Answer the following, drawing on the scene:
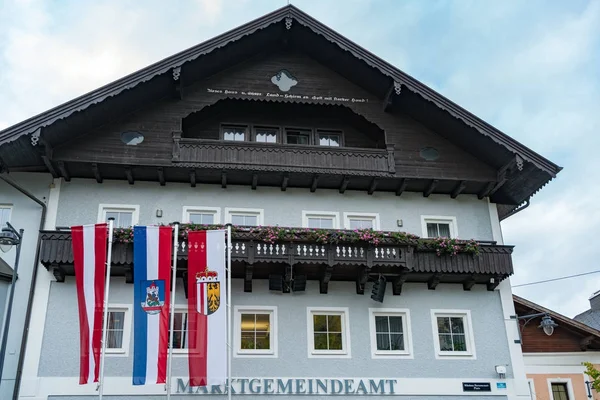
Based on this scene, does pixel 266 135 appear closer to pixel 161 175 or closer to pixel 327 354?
pixel 161 175

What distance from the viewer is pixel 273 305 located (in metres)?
16.9

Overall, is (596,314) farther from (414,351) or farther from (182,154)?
(182,154)

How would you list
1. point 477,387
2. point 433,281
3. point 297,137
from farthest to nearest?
point 297,137 < point 433,281 < point 477,387

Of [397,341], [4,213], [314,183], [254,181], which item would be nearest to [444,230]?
[397,341]

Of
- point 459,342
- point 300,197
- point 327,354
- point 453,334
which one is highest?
point 300,197

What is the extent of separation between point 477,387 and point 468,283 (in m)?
2.81

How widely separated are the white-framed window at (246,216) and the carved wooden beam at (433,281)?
4.95m

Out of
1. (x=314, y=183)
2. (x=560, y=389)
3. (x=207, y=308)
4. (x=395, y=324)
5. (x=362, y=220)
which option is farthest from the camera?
(x=560, y=389)

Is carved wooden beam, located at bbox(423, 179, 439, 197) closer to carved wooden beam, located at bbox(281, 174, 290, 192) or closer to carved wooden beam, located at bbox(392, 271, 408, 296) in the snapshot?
carved wooden beam, located at bbox(392, 271, 408, 296)

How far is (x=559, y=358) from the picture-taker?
67.4 feet

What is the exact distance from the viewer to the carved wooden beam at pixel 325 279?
652 inches

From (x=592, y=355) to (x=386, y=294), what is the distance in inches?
316

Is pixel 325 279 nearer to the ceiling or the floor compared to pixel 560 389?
nearer to the ceiling

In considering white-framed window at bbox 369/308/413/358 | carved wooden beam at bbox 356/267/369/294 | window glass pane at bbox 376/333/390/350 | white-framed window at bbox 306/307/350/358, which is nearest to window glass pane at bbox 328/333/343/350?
white-framed window at bbox 306/307/350/358
